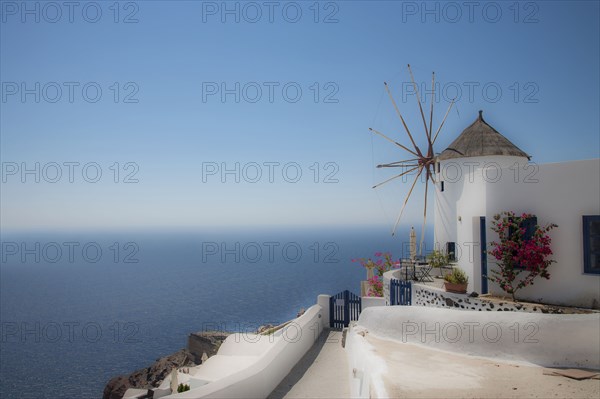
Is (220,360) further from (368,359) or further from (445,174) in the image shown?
(445,174)

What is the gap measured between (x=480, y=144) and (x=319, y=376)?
13.6m

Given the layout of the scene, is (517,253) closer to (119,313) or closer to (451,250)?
(451,250)

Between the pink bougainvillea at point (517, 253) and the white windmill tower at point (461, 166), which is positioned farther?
the white windmill tower at point (461, 166)

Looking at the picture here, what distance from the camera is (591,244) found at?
9539mm

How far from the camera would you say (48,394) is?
41375mm

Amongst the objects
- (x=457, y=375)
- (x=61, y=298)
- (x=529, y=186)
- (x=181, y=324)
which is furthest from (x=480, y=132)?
(x=61, y=298)

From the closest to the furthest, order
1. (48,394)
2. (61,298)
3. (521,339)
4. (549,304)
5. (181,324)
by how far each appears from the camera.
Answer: (521,339)
(549,304)
(48,394)
(181,324)
(61,298)

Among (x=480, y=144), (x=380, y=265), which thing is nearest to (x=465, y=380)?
(x=380, y=265)

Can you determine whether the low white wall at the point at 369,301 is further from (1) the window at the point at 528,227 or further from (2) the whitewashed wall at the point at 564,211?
(1) the window at the point at 528,227

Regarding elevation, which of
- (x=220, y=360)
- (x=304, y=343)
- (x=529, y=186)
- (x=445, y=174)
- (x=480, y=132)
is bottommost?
(x=220, y=360)

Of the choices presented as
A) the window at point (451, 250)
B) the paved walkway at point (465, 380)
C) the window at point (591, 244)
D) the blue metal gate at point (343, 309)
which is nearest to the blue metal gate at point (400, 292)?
the blue metal gate at point (343, 309)

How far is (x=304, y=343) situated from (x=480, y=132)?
13471 millimetres

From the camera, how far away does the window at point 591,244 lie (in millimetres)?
9492

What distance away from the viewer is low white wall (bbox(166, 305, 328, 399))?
7.11m
